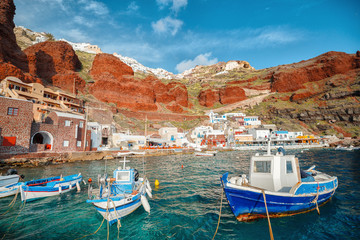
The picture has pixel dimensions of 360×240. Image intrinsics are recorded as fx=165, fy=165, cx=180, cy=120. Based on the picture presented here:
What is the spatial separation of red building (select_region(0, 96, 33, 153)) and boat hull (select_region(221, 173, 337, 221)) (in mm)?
33814

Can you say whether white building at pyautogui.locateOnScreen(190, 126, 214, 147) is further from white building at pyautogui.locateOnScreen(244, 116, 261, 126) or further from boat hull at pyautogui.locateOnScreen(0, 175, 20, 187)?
boat hull at pyautogui.locateOnScreen(0, 175, 20, 187)

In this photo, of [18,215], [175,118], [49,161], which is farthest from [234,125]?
[18,215]

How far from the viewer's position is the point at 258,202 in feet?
26.0

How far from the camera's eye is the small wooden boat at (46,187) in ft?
40.5

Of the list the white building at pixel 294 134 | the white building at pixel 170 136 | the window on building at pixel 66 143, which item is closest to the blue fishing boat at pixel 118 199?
the window on building at pixel 66 143

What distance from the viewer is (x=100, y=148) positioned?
136ft

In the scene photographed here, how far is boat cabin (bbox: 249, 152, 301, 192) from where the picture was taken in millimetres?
9273

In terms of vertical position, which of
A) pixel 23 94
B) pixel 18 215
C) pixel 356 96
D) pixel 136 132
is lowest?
pixel 18 215

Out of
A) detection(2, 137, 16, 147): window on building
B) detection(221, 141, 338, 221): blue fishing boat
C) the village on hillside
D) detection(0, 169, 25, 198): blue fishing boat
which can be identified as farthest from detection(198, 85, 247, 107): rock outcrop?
detection(0, 169, 25, 198): blue fishing boat

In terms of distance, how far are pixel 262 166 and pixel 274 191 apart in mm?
1413

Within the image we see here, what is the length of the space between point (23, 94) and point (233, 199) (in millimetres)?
52043

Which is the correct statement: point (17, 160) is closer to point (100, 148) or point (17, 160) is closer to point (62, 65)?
point (100, 148)

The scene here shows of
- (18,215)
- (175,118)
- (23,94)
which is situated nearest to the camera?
(18,215)

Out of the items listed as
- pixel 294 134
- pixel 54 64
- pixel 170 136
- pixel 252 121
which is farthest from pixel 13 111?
pixel 294 134
